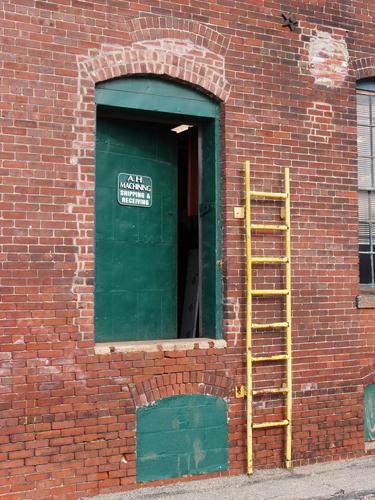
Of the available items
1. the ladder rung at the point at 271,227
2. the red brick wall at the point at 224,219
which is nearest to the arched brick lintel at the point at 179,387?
the red brick wall at the point at 224,219

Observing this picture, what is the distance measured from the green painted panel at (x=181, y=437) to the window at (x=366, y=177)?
2802 mm

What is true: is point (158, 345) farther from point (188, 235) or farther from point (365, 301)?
point (365, 301)

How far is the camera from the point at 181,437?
7.13m

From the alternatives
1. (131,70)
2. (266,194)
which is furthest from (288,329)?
(131,70)

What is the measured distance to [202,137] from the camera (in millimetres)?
7867

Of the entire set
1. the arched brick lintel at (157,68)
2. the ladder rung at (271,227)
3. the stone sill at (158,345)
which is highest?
the arched brick lintel at (157,68)

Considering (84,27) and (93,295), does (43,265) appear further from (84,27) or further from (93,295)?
(84,27)

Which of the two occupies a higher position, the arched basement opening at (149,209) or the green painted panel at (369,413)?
the arched basement opening at (149,209)

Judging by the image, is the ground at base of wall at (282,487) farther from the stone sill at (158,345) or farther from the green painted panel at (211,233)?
the green painted panel at (211,233)

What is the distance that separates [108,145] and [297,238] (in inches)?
95.3

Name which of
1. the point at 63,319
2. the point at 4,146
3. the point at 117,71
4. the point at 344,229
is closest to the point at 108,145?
the point at 117,71

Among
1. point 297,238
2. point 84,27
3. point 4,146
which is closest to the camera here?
point 4,146

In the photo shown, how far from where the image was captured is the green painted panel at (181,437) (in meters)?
6.93

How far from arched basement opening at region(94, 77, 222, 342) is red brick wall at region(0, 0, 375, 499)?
0.19 meters
